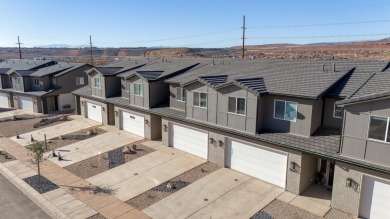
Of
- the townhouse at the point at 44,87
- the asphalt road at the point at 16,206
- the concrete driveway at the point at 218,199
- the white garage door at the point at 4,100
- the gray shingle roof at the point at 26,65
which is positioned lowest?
the asphalt road at the point at 16,206

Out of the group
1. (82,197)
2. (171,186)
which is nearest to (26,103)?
(82,197)

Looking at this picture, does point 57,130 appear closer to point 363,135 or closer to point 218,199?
point 218,199

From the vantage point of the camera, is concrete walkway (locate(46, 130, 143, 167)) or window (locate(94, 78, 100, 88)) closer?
concrete walkway (locate(46, 130, 143, 167))

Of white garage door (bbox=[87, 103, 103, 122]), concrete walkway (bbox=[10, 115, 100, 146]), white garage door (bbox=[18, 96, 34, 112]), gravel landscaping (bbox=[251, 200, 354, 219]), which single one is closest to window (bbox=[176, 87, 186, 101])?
gravel landscaping (bbox=[251, 200, 354, 219])

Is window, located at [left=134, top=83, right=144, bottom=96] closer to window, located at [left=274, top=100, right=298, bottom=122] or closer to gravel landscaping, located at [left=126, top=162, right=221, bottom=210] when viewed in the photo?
gravel landscaping, located at [left=126, top=162, right=221, bottom=210]

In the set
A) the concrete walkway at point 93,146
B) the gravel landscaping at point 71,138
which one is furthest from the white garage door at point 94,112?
the concrete walkway at point 93,146

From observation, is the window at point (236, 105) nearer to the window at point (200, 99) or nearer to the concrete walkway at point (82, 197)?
the window at point (200, 99)

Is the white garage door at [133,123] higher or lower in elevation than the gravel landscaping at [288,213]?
higher
